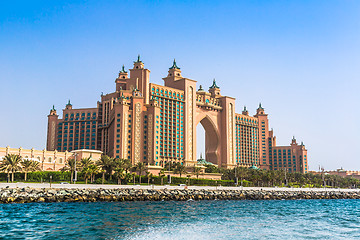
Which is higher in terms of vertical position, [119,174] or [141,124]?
[141,124]

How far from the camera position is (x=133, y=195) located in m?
81.8

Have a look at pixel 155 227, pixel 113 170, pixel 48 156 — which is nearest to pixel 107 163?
pixel 113 170

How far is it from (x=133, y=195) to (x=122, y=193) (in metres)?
2.39

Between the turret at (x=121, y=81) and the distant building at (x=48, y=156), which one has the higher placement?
the turret at (x=121, y=81)

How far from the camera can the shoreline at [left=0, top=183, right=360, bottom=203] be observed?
230ft

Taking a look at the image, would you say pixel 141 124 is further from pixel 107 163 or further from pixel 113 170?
pixel 107 163

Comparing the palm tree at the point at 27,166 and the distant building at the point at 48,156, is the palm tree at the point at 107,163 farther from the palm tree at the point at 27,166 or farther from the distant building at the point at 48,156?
the palm tree at the point at 27,166

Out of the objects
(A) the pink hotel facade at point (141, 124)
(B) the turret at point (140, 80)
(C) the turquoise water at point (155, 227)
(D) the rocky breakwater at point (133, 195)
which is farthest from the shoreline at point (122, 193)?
(B) the turret at point (140, 80)

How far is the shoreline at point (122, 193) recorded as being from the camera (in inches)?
2758

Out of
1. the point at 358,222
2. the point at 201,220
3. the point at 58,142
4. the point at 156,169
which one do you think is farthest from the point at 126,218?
the point at 58,142

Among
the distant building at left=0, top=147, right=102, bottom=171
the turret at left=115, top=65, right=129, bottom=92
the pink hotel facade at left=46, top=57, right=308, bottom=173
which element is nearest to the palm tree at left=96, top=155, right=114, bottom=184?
the distant building at left=0, top=147, right=102, bottom=171

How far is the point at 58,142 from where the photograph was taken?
653ft

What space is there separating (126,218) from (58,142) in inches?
6416

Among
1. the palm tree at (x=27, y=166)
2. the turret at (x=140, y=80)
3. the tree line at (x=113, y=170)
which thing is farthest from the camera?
the turret at (x=140, y=80)
